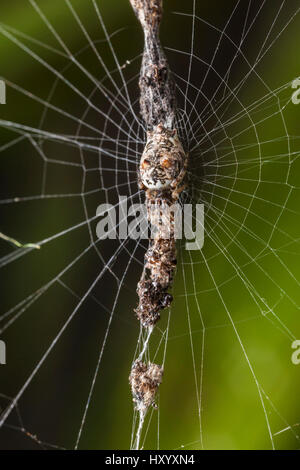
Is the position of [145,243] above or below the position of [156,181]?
below

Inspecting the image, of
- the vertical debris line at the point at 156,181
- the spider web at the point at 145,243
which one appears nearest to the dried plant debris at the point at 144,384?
the vertical debris line at the point at 156,181

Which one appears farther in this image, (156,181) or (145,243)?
(145,243)

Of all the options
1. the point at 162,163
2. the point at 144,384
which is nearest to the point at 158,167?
the point at 162,163

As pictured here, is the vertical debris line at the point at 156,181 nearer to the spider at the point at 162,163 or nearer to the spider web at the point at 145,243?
the spider at the point at 162,163

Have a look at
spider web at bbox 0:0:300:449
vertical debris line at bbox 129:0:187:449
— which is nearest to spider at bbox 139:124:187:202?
vertical debris line at bbox 129:0:187:449

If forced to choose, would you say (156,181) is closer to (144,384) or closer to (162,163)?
(162,163)

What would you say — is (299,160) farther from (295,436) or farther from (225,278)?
(295,436)

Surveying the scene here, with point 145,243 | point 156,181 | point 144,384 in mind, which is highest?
point 156,181
